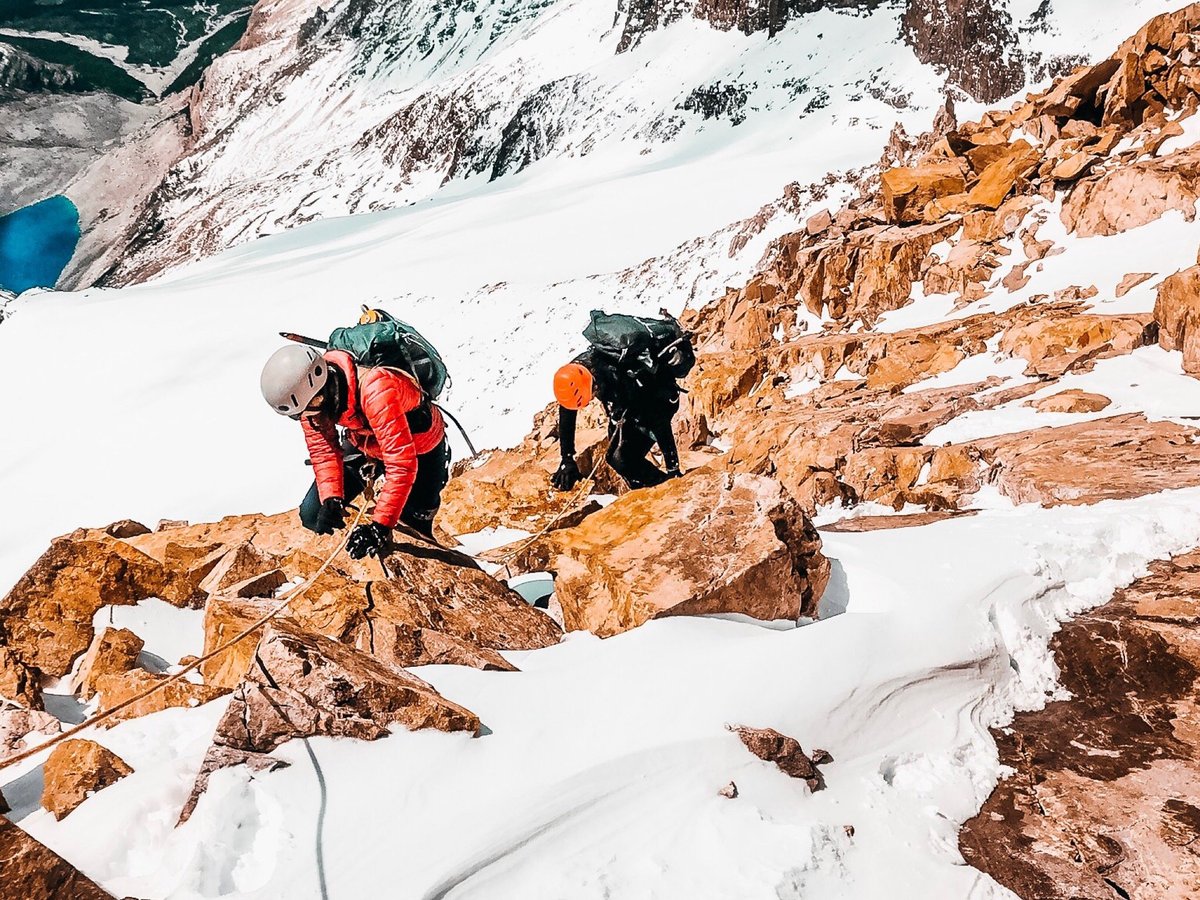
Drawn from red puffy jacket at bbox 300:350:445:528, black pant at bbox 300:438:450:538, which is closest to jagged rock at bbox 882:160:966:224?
black pant at bbox 300:438:450:538

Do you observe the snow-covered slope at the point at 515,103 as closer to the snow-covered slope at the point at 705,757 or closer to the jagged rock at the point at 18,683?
the snow-covered slope at the point at 705,757

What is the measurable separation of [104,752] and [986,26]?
58531 mm

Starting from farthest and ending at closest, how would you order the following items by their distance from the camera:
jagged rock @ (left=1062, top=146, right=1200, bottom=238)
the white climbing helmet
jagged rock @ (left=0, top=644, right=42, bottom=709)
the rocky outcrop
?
1. jagged rock @ (left=1062, top=146, right=1200, bottom=238)
2. jagged rock @ (left=0, top=644, right=42, bottom=709)
3. the white climbing helmet
4. the rocky outcrop

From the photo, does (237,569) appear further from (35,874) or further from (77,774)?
(35,874)

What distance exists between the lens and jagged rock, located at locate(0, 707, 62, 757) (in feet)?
11.2

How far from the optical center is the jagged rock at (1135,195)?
36.5 ft

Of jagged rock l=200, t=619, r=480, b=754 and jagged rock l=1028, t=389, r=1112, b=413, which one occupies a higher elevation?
jagged rock l=200, t=619, r=480, b=754

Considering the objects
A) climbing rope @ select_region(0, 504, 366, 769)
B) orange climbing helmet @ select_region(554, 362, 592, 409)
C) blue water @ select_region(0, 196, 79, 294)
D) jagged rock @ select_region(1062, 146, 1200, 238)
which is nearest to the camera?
climbing rope @ select_region(0, 504, 366, 769)

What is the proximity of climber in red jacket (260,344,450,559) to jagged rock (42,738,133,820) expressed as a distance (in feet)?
4.97

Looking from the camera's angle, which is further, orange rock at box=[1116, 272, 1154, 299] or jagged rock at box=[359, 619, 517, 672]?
orange rock at box=[1116, 272, 1154, 299]

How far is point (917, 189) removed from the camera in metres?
15.8

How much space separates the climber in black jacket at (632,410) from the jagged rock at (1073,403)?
4.11 meters

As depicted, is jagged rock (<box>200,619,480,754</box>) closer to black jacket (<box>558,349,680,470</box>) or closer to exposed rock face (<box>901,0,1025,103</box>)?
black jacket (<box>558,349,680,470</box>)

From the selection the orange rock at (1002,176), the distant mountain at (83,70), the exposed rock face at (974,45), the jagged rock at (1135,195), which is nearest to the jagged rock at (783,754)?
the jagged rock at (1135,195)
